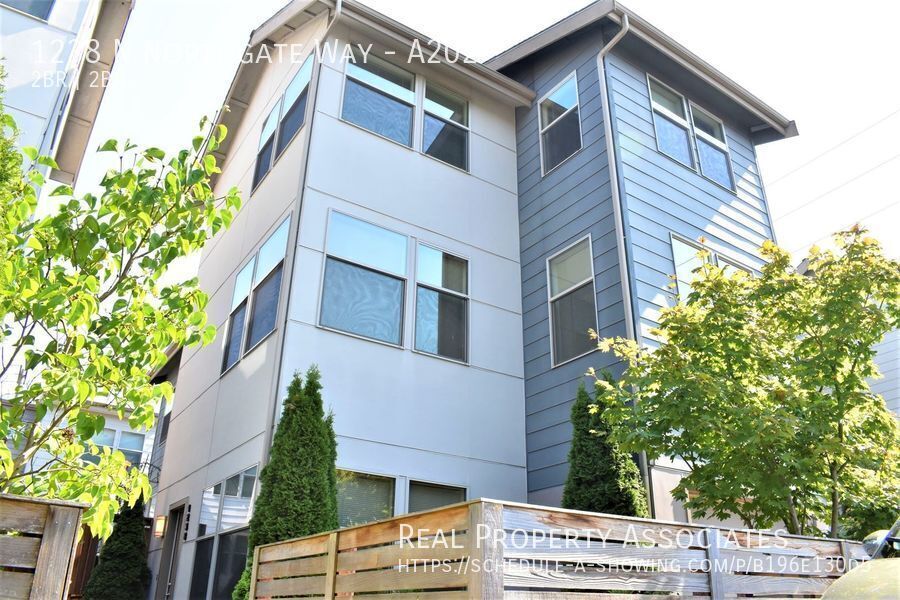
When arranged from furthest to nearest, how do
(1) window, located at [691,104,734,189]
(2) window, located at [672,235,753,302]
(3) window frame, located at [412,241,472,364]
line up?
(1) window, located at [691,104,734,189], (2) window, located at [672,235,753,302], (3) window frame, located at [412,241,472,364]

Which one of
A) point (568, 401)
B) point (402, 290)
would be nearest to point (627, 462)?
point (568, 401)

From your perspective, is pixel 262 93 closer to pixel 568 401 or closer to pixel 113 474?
pixel 568 401

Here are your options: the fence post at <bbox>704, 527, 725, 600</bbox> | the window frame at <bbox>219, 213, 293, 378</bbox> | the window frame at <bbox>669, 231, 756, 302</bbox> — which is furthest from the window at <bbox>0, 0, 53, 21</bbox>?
the fence post at <bbox>704, 527, 725, 600</bbox>

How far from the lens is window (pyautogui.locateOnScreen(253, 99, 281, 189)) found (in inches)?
390

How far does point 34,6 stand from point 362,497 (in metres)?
7.34

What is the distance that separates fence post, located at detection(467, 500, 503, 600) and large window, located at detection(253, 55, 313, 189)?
675 centimetres

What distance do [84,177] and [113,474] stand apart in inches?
476

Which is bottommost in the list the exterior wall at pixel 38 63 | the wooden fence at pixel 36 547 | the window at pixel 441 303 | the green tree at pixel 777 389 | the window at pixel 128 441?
the wooden fence at pixel 36 547

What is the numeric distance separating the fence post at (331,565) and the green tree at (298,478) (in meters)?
1.62

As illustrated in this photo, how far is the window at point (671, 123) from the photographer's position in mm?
9555

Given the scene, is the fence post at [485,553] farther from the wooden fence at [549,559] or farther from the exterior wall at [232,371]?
the exterior wall at [232,371]

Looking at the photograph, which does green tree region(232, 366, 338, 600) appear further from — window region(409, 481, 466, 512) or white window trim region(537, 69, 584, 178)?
white window trim region(537, 69, 584, 178)

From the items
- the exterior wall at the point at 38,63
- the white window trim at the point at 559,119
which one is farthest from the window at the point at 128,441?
the white window trim at the point at 559,119

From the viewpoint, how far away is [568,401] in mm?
7922
